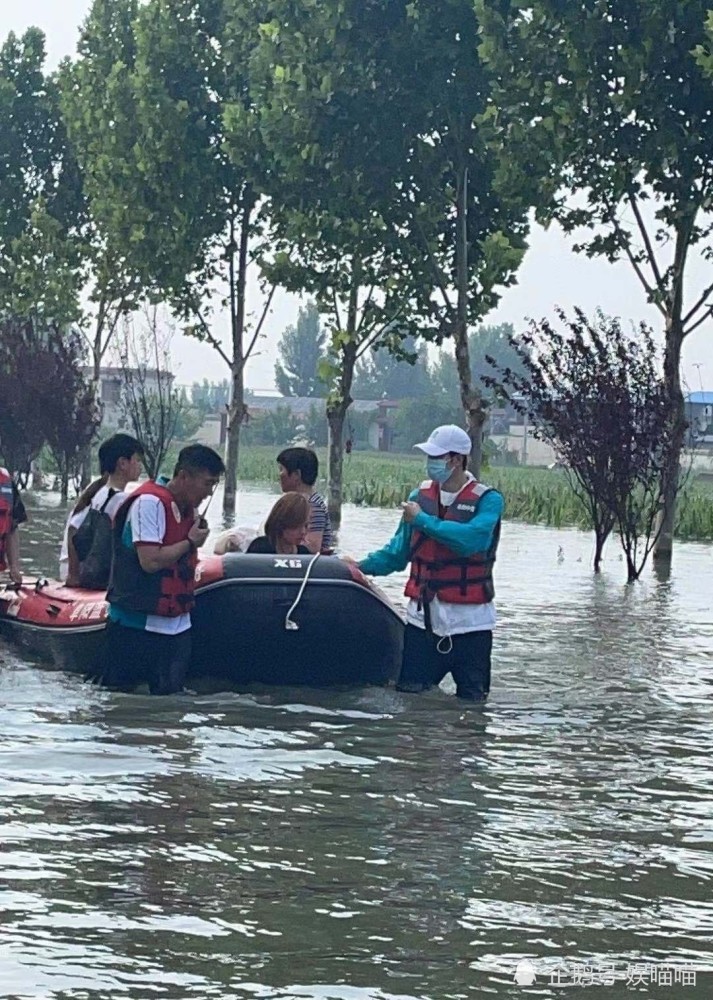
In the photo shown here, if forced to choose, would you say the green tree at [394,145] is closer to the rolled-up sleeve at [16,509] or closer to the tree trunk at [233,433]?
the tree trunk at [233,433]

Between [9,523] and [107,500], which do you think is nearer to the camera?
[107,500]

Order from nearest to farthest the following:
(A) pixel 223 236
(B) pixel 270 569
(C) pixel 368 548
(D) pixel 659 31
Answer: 1. (B) pixel 270 569
2. (D) pixel 659 31
3. (C) pixel 368 548
4. (A) pixel 223 236

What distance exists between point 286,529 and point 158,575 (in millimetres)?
1618

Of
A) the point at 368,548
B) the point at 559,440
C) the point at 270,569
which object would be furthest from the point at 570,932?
the point at 368,548

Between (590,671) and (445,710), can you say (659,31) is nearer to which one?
(590,671)

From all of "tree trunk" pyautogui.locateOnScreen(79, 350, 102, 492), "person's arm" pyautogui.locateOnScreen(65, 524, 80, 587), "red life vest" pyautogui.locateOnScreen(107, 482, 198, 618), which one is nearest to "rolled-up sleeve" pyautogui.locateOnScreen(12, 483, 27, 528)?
"person's arm" pyautogui.locateOnScreen(65, 524, 80, 587)

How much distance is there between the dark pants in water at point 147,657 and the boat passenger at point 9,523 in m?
2.86

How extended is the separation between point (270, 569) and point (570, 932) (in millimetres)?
5611

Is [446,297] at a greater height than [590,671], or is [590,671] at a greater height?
[446,297]

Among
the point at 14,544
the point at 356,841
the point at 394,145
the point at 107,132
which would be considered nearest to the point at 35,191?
the point at 107,132

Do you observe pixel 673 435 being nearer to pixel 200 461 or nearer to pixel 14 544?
pixel 14 544

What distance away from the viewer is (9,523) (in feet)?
46.5

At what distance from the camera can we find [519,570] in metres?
25.1

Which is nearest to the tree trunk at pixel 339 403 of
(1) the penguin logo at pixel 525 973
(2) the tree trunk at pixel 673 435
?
(2) the tree trunk at pixel 673 435
